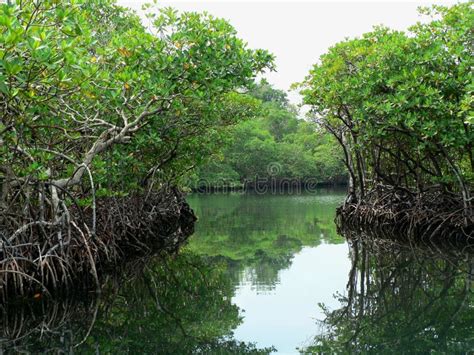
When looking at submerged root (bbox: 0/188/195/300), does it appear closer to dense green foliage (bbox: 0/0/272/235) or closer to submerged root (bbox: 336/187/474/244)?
dense green foliage (bbox: 0/0/272/235)

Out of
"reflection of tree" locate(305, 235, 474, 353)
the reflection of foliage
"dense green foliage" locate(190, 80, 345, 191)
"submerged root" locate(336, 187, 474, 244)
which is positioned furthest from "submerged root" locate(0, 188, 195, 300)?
"dense green foliage" locate(190, 80, 345, 191)

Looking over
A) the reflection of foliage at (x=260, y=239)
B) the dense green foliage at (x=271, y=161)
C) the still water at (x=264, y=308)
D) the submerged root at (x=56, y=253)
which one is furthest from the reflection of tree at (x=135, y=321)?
the dense green foliage at (x=271, y=161)

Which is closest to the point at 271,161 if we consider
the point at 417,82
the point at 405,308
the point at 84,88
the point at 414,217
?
the point at 414,217

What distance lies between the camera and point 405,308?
5.55 m


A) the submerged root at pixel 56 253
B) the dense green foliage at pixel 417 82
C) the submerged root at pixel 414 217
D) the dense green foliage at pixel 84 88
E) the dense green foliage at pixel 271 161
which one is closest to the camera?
the dense green foliage at pixel 84 88

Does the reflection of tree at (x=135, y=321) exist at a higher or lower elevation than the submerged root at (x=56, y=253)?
lower

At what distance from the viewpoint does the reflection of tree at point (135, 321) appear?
14.5 ft

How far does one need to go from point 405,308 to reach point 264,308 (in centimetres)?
159

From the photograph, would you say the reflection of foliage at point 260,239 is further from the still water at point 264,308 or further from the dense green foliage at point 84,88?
the dense green foliage at point 84,88

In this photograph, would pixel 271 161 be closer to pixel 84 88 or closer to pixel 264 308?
pixel 264 308

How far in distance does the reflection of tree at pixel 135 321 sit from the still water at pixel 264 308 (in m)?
0.01

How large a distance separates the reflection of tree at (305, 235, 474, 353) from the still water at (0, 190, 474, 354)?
0.03 ft

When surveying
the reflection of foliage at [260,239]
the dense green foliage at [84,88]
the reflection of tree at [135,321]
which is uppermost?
the dense green foliage at [84,88]

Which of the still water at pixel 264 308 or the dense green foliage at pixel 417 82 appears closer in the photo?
the still water at pixel 264 308
